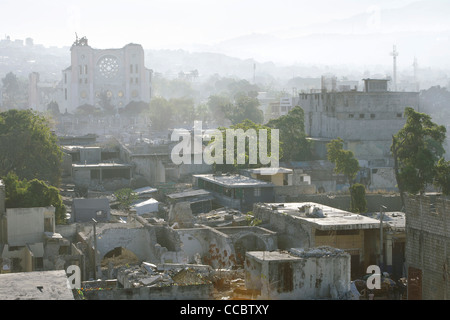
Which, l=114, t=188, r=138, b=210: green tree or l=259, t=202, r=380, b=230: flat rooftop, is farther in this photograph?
l=114, t=188, r=138, b=210: green tree

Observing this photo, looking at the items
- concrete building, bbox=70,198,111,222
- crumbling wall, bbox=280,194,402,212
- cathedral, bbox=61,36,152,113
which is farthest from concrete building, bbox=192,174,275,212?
cathedral, bbox=61,36,152,113

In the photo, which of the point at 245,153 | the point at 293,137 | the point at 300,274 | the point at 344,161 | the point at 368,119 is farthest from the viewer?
the point at 368,119

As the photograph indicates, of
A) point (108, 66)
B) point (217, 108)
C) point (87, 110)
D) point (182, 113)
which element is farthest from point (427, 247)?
point (217, 108)

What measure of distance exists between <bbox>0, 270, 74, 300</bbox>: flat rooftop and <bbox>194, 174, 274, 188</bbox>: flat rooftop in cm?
1606

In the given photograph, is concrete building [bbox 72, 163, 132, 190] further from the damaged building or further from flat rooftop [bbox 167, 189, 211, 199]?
the damaged building

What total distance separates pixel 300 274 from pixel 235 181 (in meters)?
15.6

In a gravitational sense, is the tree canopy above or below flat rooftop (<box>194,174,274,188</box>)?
→ above

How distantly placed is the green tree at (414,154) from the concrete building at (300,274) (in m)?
12.6

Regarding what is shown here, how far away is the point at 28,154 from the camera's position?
106 feet

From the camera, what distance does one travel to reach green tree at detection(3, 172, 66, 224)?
78.0 ft

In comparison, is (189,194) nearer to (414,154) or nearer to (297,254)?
(414,154)

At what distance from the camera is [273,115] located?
7575cm
